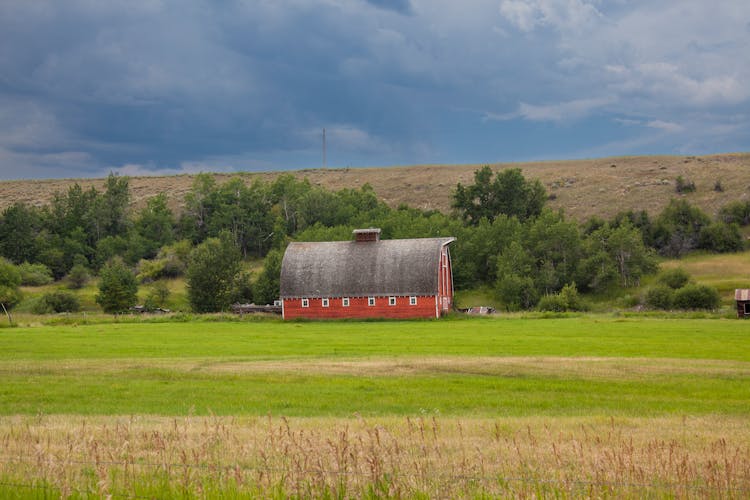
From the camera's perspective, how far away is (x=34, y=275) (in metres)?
111

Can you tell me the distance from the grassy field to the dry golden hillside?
3582 inches

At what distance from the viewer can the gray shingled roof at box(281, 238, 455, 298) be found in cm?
7681

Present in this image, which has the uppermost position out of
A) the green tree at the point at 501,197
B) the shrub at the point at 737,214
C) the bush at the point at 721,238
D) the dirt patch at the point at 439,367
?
the green tree at the point at 501,197

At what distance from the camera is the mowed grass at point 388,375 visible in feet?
65.1

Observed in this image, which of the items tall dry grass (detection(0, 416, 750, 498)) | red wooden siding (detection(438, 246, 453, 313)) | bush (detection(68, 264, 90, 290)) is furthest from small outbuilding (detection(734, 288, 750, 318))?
bush (detection(68, 264, 90, 290))

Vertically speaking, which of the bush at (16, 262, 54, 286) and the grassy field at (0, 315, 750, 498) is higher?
the bush at (16, 262, 54, 286)

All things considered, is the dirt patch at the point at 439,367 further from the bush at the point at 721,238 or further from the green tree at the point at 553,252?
the bush at the point at 721,238

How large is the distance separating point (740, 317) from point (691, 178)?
86325 mm

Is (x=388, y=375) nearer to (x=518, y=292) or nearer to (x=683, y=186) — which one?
(x=518, y=292)

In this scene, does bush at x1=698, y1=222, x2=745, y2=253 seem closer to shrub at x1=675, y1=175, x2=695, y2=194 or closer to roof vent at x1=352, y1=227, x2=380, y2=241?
shrub at x1=675, y1=175, x2=695, y2=194

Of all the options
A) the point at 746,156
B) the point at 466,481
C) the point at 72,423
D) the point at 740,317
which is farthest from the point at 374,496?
the point at 746,156

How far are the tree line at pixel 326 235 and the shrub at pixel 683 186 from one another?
13.1 metres

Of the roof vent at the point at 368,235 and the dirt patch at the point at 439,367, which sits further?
the roof vent at the point at 368,235

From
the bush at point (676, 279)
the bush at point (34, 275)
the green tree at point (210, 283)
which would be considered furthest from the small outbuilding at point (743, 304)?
the bush at point (34, 275)
